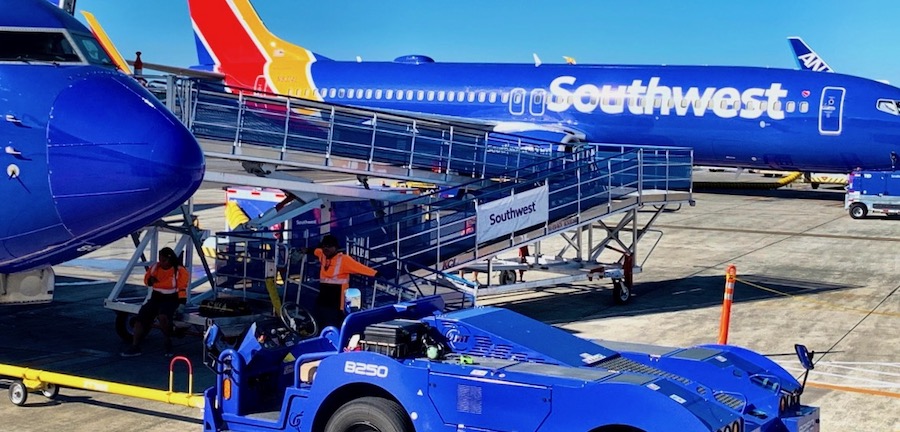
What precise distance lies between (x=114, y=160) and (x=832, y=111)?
76.2 feet

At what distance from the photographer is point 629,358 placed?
27.9ft

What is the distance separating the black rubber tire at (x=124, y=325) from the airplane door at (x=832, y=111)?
20.6 m

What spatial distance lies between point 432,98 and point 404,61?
5.35m

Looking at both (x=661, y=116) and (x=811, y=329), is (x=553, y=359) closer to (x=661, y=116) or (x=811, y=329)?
(x=811, y=329)

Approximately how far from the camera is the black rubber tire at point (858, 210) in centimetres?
2995

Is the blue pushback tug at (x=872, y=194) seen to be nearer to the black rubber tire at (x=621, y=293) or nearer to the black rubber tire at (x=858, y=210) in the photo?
the black rubber tire at (x=858, y=210)

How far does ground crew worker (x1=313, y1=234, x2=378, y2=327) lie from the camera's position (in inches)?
492

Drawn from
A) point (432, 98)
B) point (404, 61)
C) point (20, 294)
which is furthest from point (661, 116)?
point (20, 294)

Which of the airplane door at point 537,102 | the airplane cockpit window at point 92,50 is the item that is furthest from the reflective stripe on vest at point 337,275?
the airplane door at point 537,102

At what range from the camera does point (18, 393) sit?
33.5 ft

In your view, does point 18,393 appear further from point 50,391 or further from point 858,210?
point 858,210

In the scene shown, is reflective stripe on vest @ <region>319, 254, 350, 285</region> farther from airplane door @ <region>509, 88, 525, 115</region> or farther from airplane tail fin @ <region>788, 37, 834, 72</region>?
airplane tail fin @ <region>788, 37, 834, 72</region>

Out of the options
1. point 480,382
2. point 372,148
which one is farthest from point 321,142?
point 480,382

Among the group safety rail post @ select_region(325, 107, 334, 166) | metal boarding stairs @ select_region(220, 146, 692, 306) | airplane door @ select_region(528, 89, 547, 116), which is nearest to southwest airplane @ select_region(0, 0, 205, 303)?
metal boarding stairs @ select_region(220, 146, 692, 306)
